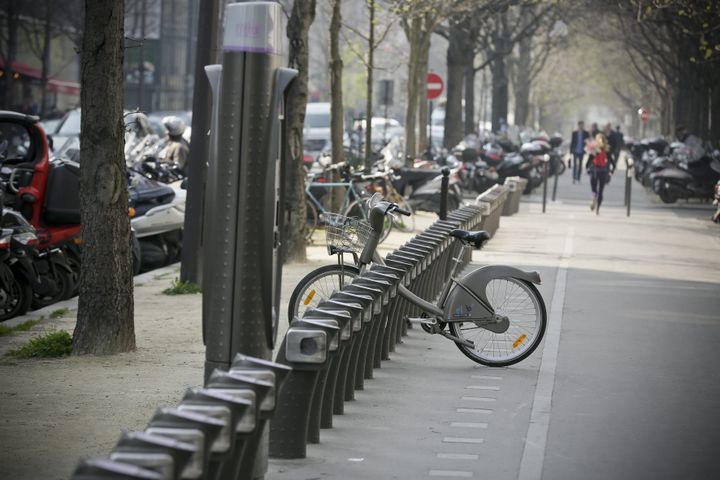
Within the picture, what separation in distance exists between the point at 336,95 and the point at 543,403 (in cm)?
1366

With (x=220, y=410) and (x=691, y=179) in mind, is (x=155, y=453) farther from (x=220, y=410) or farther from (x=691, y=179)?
(x=691, y=179)

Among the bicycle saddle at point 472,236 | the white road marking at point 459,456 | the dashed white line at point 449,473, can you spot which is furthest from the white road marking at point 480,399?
the dashed white line at point 449,473

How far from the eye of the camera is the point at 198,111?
14328mm

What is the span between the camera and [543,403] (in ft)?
28.4

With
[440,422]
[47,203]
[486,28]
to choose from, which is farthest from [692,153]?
[440,422]

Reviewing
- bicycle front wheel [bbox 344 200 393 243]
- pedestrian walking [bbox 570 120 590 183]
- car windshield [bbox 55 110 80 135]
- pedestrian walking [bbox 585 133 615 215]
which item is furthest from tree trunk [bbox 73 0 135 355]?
pedestrian walking [bbox 570 120 590 183]

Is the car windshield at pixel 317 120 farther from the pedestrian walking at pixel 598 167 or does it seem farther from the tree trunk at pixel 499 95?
the pedestrian walking at pixel 598 167

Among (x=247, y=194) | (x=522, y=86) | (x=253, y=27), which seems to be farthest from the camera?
(x=522, y=86)

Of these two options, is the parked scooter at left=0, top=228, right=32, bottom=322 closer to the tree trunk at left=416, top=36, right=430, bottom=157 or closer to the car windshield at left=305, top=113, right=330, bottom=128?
the tree trunk at left=416, top=36, right=430, bottom=157

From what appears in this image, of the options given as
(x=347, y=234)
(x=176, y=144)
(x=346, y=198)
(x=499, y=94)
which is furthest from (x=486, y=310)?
(x=499, y=94)

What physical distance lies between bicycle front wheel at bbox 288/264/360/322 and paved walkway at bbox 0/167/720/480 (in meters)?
0.69

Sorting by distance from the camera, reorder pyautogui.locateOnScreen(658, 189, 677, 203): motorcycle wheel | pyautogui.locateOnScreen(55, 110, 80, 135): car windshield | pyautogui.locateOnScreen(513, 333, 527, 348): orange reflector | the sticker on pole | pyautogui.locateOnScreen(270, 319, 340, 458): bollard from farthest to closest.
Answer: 1. pyautogui.locateOnScreen(658, 189, 677, 203): motorcycle wheel
2. pyautogui.locateOnScreen(55, 110, 80, 135): car windshield
3. pyautogui.locateOnScreen(513, 333, 527, 348): orange reflector
4. pyautogui.locateOnScreen(270, 319, 340, 458): bollard
5. the sticker on pole

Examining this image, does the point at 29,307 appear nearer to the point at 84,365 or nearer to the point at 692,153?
the point at 84,365

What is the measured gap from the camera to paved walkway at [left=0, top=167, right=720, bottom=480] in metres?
7.06
